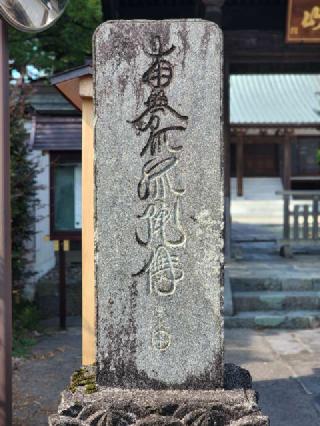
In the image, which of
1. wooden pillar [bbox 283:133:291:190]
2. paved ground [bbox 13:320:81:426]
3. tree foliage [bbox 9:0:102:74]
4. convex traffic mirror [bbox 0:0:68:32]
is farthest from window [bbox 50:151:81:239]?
wooden pillar [bbox 283:133:291:190]

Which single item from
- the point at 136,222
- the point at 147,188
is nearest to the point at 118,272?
the point at 136,222

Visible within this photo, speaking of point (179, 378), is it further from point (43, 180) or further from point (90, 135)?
point (43, 180)

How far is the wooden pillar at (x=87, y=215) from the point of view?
464cm

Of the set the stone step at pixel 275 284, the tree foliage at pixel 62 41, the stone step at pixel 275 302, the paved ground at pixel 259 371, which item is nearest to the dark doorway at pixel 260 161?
the tree foliage at pixel 62 41

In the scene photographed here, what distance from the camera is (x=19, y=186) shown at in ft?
24.6

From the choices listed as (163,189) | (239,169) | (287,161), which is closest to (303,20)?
(163,189)

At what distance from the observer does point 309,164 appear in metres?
26.3

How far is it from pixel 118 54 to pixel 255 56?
6.23 m

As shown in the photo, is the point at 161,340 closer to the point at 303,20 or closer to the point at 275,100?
the point at 303,20

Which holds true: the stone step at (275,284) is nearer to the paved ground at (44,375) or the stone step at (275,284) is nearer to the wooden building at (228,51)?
the wooden building at (228,51)

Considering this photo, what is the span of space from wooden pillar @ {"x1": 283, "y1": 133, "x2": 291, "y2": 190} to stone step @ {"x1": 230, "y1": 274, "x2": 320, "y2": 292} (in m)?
17.3

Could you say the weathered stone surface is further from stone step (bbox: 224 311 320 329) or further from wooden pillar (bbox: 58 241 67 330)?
stone step (bbox: 224 311 320 329)

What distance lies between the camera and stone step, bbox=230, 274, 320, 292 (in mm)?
7957

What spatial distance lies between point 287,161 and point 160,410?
22.3 meters
